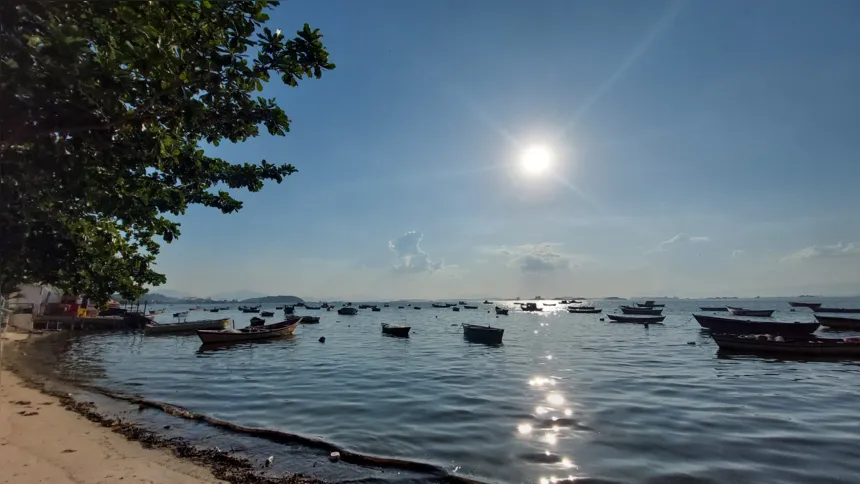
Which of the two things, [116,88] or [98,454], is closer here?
[116,88]

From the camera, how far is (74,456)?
34.3 feet

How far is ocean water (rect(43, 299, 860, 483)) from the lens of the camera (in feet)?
40.1

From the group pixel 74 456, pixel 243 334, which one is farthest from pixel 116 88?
pixel 243 334

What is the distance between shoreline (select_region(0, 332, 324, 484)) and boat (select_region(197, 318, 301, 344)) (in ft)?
86.0

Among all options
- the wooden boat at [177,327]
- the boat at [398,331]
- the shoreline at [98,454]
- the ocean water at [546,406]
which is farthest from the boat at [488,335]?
the wooden boat at [177,327]

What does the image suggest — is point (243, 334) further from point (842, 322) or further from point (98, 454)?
point (842, 322)

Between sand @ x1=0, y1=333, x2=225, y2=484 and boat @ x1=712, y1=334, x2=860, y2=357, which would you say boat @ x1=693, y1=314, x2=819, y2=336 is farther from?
sand @ x1=0, y1=333, x2=225, y2=484

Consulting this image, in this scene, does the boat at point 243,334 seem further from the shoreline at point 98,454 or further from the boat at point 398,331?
the shoreline at point 98,454

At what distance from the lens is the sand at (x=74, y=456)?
9180 mm

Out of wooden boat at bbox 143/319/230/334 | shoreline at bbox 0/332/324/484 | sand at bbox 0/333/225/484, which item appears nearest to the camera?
sand at bbox 0/333/225/484

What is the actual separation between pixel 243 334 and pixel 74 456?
35366mm

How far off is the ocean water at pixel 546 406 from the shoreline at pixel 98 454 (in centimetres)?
356

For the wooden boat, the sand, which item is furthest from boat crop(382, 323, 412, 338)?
the sand

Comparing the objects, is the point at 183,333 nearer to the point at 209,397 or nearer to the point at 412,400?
the point at 209,397
